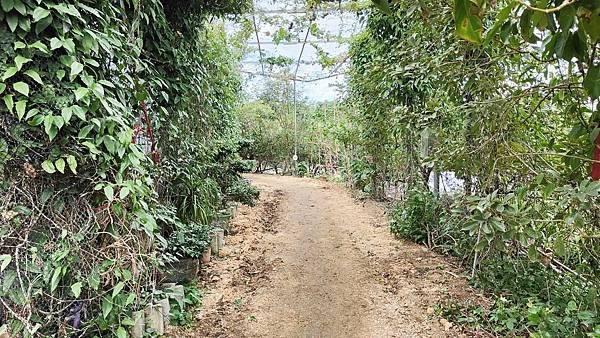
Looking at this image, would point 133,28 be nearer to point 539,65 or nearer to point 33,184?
point 33,184

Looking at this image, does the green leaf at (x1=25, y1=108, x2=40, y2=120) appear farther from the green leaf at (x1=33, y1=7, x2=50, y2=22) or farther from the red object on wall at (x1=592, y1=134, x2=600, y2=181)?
the red object on wall at (x1=592, y1=134, x2=600, y2=181)

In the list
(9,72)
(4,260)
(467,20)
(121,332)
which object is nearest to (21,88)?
(9,72)

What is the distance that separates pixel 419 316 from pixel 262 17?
19.9 feet

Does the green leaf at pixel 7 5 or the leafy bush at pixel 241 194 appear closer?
the green leaf at pixel 7 5

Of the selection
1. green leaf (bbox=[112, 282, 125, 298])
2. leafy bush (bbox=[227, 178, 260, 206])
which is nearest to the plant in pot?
green leaf (bbox=[112, 282, 125, 298])

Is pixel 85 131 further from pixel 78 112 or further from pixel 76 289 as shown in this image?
pixel 76 289

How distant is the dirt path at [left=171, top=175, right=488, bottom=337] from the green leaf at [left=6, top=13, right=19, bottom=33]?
5.41 feet

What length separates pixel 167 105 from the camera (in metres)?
2.80

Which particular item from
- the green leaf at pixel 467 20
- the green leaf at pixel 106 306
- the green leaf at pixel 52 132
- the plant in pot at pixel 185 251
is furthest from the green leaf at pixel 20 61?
the plant in pot at pixel 185 251

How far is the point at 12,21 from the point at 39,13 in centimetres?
10

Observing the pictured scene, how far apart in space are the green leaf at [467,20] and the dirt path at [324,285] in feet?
6.41

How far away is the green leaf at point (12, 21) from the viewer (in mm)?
1328

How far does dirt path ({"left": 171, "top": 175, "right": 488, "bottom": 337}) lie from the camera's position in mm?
2346

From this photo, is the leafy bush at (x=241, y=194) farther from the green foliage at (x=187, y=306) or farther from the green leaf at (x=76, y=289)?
the green leaf at (x=76, y=289)
